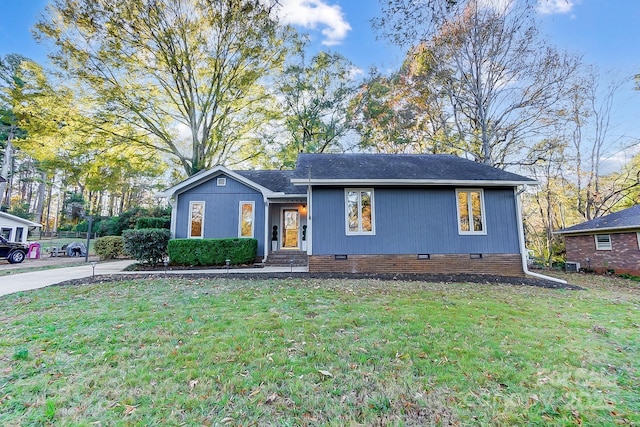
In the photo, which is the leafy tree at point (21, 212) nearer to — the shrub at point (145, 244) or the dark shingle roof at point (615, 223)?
the shrub at point (145, 244)

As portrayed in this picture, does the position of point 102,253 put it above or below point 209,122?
below

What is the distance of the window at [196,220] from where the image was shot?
11.8 meters

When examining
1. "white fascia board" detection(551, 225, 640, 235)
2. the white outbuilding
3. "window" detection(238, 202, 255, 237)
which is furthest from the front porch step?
the white outbuilding

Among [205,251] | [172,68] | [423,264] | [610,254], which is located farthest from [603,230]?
[172,68]

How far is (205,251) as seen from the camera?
35.0ft

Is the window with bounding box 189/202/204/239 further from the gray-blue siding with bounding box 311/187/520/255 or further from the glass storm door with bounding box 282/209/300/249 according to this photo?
the gray-blue siding with bounding box 311/187/520/255

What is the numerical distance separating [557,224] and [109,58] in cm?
2908

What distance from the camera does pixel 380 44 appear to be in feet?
13.0

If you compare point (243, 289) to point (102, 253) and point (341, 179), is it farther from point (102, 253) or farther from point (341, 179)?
point (102, 253)

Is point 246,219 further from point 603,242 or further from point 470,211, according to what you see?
point 603,242

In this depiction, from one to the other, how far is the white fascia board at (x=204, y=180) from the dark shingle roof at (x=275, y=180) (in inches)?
23.2

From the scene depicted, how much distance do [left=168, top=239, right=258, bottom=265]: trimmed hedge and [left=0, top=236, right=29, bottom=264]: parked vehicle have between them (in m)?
9.53

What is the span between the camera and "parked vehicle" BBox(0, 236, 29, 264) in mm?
13188

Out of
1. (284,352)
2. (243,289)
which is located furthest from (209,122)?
(284,352)
